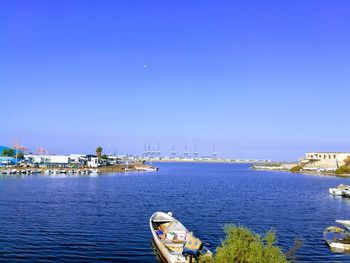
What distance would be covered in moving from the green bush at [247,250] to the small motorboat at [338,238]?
21.8 meters

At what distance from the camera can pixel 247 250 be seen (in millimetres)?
16406

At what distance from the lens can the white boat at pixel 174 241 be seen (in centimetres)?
2409

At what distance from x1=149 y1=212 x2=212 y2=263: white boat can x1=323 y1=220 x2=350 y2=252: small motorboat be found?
1445 cm

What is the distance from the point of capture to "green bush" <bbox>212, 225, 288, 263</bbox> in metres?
15.7

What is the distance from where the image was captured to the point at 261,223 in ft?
155

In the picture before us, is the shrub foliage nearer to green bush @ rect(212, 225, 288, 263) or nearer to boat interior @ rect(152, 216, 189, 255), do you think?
green bush @ rect(212, 225, 288, 263)

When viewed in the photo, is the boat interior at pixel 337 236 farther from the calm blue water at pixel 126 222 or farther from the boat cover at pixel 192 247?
the boat cover at pixel 192 247

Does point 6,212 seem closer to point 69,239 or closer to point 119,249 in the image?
point 69,239

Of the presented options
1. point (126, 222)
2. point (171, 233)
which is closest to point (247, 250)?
point (171, 233)

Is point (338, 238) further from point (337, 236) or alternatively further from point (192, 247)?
point (192, 247)

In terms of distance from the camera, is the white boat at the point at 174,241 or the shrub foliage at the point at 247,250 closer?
the shrub foliage at the point at 247,250

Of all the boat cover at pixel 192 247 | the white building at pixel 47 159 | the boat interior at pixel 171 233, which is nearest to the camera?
the boat cover at pixel 192 247

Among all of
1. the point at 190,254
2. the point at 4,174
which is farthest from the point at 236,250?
the point at 4,174

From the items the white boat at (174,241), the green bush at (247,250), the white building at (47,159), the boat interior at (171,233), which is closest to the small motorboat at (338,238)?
the white boat at (174,241)
